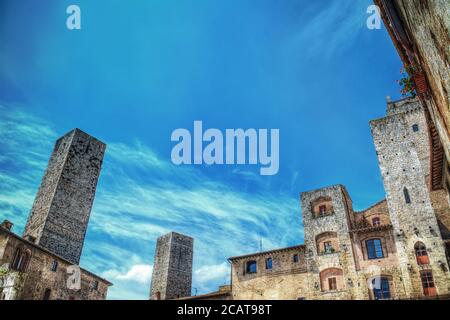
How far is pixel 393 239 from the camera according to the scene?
91.0ft

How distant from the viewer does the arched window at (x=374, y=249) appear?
28.0m

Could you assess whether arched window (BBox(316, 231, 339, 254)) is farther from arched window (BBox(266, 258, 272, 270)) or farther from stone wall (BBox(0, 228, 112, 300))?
stone wall (BBox(0, 228, 112, 300))

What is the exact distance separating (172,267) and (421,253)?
93.4 ft

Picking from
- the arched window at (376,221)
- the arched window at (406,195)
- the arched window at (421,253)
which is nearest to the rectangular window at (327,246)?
the arched window at (376,221)

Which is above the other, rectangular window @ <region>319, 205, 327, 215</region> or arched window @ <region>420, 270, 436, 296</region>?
rectangular window @ <region>319, 205, 327, 215</region>

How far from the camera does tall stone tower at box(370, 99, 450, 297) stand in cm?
2506

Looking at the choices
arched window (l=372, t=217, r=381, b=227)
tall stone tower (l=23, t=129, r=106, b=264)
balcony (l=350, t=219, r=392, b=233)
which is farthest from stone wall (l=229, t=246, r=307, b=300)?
tall stone tower (l=23, t=129, r=106, b=264)

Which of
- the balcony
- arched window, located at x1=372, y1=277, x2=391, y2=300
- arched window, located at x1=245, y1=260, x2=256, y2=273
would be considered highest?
the balcony

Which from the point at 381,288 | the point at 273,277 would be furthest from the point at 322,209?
the point at 381,288

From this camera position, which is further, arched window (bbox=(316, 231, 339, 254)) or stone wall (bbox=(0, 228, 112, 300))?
arched window (bbox=(316, 231, 339, 254))

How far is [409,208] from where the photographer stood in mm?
27922
